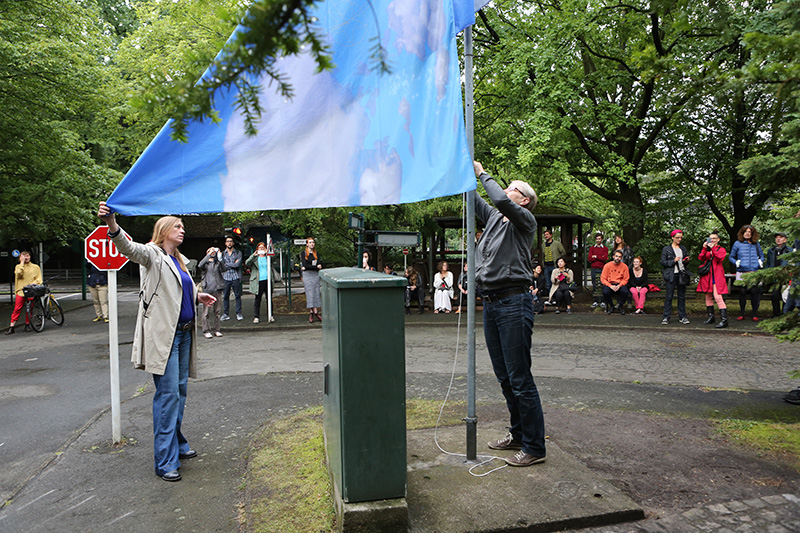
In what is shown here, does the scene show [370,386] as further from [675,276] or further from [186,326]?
[675,276]

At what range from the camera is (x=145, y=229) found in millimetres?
40406

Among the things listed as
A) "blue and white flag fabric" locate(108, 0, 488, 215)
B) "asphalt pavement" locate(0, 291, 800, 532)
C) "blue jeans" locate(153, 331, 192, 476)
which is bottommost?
"asphalt pavement" locate(0, 291, 800, 532)

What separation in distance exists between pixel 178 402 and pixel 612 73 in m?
16.2

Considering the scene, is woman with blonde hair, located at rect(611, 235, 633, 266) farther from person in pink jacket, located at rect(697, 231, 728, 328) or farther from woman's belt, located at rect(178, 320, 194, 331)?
woman's belt, located at rect(178, 320, 194, 331)

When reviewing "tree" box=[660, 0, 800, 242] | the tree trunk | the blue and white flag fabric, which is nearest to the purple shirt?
the blue and white flag fabric

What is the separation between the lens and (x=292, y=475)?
419 centimetres

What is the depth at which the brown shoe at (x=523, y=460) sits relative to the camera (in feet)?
13.5

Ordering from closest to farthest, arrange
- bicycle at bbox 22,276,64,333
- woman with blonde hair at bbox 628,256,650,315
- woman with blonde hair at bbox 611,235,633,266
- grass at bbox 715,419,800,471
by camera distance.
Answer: grass at bbox 715,419,800,471
bicycle at bbox 22,276,64,333
woman with blonde hair at bbox 628,256,650,315
woman with blonde hair at bbox 611,235,633,266

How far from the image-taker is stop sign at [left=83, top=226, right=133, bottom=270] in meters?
5.64

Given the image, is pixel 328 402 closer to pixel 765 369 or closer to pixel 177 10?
pixel 765 369

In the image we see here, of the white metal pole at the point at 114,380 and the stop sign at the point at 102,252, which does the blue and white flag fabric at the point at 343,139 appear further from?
the stop sign at the point at 102,252

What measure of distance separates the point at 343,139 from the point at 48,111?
56.2 ft

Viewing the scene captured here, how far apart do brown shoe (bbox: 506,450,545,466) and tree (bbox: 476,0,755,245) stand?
1059 centimetres

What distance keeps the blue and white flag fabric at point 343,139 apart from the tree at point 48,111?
14847mm
